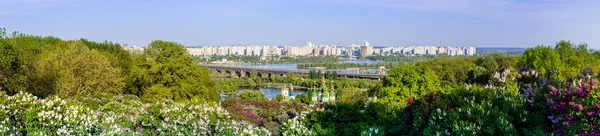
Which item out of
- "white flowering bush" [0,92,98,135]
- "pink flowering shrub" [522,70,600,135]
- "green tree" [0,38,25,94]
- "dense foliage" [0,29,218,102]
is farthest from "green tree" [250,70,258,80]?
"pink flowering shrub" [522,70,600,135]

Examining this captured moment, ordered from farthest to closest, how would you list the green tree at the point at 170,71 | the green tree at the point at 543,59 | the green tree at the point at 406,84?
the green tree at the point at 543,59 < the green tree at the point at 170,71 < the green tree at the point at 406,84

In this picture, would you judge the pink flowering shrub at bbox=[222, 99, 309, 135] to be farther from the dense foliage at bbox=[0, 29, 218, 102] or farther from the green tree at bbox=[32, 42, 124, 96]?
the green tree at bbox=[32, 42, 124, 96]

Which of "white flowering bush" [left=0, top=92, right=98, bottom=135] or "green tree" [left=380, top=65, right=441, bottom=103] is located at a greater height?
"white flowering bush" [left=0, top=92, right=98, bottom=135]

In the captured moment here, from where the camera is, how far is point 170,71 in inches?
776

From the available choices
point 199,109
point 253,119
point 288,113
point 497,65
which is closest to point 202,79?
point 288,113

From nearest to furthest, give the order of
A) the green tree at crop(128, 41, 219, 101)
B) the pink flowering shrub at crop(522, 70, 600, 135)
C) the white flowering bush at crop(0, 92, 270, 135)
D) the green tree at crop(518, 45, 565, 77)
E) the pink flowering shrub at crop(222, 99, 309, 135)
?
the pink flowering shrub at crop(522, 70, 600, 135)
the white flowering bush at crop(0, 92, 270, 135)
the pink flowering shrub at crop(222, 99, 309, 135)
the green tree at crop(128, 41, 219, 101)
the green tree at crop(518, 45, 565, 77)

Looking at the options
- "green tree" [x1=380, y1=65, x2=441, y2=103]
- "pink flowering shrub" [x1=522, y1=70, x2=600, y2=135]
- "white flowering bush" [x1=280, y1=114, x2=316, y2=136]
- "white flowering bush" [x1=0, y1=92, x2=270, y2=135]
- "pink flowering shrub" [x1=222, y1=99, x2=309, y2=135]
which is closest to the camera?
"pink flowering shrub" [x1=522, y1=70, x2=600, y2=135]

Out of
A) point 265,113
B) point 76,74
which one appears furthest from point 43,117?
point 76,74

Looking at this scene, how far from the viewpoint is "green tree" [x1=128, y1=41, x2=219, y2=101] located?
1912cm

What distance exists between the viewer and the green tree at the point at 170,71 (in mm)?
19125

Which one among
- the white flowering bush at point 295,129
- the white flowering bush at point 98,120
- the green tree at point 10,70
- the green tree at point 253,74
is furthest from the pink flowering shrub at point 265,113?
the green tree at point 253,74

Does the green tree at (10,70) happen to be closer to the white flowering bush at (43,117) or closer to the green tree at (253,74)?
the white flowering bush at (43,117)

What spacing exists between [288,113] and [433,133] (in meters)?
6.70

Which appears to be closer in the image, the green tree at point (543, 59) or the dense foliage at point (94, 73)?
the dense foliage at point (94, 73)
